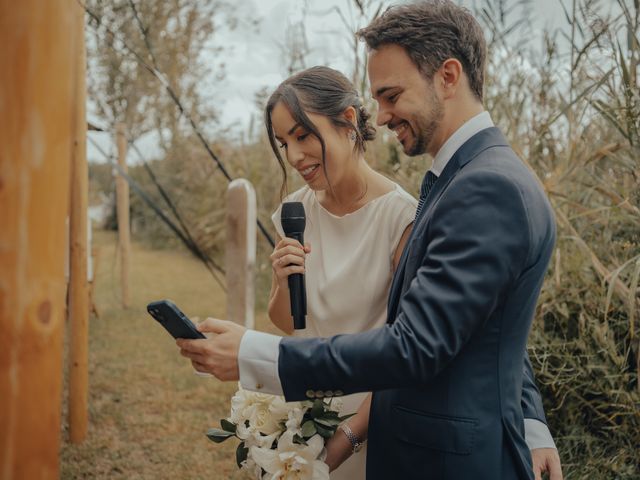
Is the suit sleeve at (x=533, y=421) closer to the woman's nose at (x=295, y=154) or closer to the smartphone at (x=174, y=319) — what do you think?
the smartphone at (x=174, y=319)

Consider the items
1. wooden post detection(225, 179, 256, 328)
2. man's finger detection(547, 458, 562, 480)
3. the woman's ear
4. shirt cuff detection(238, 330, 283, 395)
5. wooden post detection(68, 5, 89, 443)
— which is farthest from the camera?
wooden post detection(225, 179, 256, 328)

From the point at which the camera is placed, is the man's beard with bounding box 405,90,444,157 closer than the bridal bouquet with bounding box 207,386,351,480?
Yes

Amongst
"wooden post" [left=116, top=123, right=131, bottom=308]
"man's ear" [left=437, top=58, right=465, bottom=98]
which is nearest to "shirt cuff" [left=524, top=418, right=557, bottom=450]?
"man's ear" [left=437, top=58, right=465, bottom=98]

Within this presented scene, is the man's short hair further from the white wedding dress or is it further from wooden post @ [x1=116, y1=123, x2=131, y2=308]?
wooden post @ [x1=116, y1=123, x2=131, y2=308]

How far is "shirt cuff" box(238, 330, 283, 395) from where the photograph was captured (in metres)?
1.42

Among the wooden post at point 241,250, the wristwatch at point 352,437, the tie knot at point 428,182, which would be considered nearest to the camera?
the tie knot at point 428,182

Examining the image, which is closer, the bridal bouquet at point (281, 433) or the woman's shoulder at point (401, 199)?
the bridal bouquet at point (281, 433)

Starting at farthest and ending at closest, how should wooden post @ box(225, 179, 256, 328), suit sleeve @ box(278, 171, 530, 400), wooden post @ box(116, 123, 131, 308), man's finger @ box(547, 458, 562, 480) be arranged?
wooden post @ box(116, 123, 131, 308) → wooden post @ box(225, 179, 256, 328) → man's finger @ box(547, 458, 562, 480) → suit sleeve @ box(278, 171, 530, 400)

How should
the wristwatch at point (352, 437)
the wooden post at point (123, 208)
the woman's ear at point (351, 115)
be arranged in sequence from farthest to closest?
the wooden post at point (123, 208)
the woman's ear at point (351, 115)
the wristwatch at point (352, 437)

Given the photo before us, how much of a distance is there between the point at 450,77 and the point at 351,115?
816 millimetres

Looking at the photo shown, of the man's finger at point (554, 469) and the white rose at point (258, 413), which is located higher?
the white rose at point (258, 413)

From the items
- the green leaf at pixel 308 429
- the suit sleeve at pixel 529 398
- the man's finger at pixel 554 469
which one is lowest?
the man's finger at pixel 554 469

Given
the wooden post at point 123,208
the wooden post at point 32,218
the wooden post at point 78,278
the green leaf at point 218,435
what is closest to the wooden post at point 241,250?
the wooden post at point 78,278

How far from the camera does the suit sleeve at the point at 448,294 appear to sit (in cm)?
127
